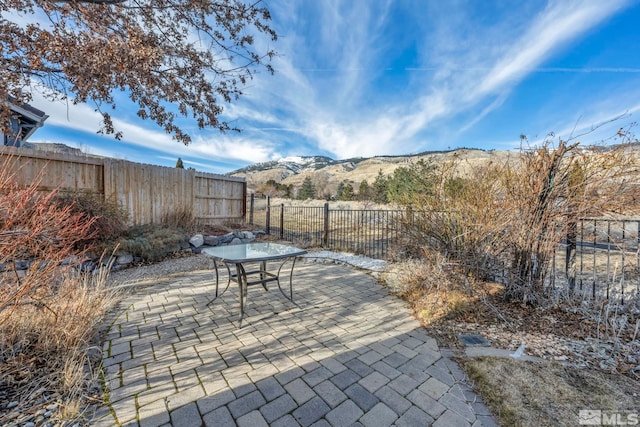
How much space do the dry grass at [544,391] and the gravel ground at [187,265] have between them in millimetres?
2682

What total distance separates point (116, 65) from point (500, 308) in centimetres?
531

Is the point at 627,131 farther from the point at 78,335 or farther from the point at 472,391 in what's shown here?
the point at 78,335

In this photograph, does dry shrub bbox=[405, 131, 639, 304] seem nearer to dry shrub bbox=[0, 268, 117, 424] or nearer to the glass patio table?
the glass patio table

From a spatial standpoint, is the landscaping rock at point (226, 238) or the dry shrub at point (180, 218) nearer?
the landscaping rock at point (226, 238)

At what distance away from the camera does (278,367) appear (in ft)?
6.52

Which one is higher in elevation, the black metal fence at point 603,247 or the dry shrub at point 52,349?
the black metal fence at point 603,247

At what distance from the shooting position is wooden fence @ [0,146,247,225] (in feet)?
15.8

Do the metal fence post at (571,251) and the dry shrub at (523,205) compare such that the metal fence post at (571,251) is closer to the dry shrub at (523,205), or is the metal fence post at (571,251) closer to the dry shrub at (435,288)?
the dry shrub at (523,205)

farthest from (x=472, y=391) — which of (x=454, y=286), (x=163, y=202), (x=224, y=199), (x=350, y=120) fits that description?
(x=350, y=120)

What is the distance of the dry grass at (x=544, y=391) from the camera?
1.56 m

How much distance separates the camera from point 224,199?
8719 millimetres

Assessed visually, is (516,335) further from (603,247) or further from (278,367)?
(278,367)

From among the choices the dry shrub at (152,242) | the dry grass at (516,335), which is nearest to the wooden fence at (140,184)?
the dry shrub at (152,242)

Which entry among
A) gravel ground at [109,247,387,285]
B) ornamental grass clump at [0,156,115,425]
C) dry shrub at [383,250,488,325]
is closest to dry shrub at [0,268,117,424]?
ornamental grass clump at [0,156,115,425]
